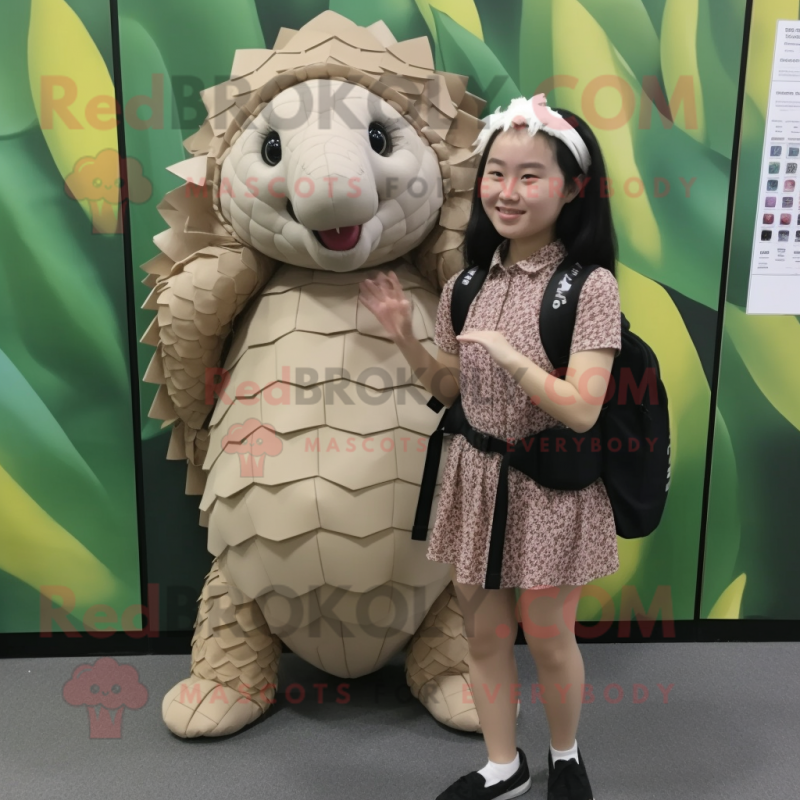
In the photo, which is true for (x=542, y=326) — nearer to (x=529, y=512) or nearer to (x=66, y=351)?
(x=529, y=512)

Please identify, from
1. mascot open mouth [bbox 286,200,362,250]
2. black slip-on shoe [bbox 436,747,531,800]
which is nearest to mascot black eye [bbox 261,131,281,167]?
mascot open mouth [bbox 286,200,362,250]

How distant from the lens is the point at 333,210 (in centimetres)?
120

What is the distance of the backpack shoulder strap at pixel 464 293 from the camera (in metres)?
1.23

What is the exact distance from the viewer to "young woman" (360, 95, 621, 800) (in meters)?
1.07

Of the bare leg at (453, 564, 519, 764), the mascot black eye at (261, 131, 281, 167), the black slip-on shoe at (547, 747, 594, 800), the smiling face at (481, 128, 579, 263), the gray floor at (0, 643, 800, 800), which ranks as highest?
the mascot black eye at (261, 131, 281, 167)

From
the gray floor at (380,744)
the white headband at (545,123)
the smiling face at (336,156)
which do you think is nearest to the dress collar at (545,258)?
the white headband at (545,123)

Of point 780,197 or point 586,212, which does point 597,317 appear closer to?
point 586,212

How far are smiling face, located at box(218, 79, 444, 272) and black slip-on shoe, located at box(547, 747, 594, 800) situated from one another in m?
0.98

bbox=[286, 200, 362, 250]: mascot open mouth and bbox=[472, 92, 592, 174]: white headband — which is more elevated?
bbox=[472, 92, 592, 174]: white headband

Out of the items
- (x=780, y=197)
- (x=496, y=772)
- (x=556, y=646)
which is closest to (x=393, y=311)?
(x=556, y=646)

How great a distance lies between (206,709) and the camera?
151 cm

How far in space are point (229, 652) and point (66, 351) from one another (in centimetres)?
78

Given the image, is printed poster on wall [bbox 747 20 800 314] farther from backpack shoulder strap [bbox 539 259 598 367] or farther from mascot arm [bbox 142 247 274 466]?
mascot arm [bbox 142 247 274 466]

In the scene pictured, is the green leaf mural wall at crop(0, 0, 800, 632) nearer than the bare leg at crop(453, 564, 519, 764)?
No
